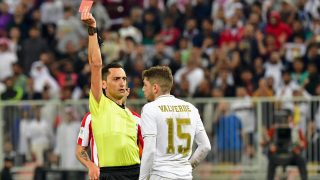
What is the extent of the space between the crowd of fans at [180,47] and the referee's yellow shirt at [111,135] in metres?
9.32

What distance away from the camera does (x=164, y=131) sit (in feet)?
36.2

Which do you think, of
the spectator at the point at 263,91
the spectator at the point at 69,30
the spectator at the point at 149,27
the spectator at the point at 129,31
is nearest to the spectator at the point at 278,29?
the spectator at the point at 263,91

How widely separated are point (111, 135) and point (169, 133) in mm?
1064

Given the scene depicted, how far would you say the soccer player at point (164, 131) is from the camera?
10.9 meters

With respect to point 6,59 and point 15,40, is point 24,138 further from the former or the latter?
point 15,40

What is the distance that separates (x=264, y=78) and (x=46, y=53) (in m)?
5.35

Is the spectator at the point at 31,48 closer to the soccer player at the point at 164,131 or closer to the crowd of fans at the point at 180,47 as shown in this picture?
the crowd of fans at the point at 180,47

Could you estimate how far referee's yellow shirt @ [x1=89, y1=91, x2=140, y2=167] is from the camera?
470 inches

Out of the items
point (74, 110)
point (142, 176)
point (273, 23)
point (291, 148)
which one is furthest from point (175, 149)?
point (273, 23)

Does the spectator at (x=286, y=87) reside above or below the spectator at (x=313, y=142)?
above

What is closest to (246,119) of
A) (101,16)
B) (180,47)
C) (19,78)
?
(180,47)

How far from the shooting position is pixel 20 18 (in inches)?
1041

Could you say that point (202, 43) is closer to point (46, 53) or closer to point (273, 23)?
point (273, 23)

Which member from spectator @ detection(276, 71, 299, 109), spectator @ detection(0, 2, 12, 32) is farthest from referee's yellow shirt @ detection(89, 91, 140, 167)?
spectator @ detection(0, 2, 12, 32)
